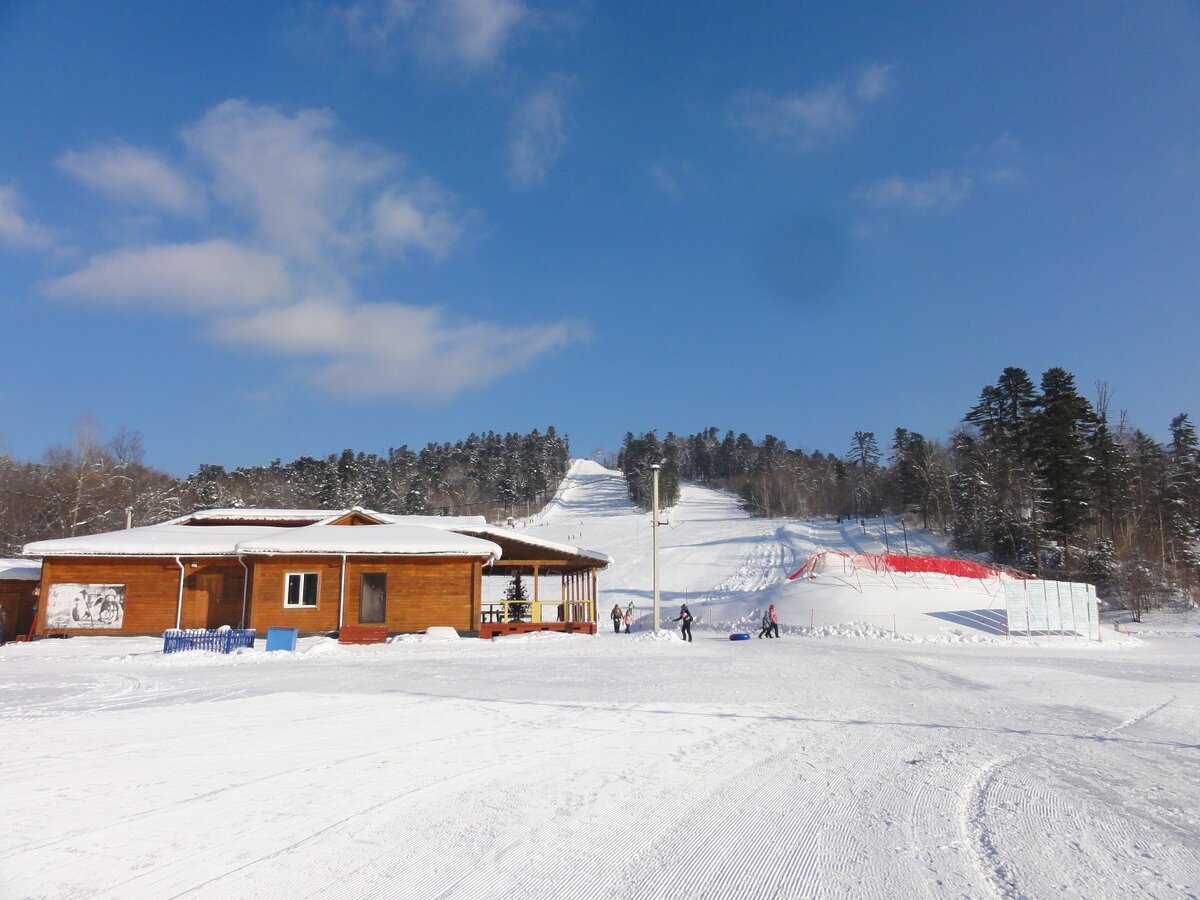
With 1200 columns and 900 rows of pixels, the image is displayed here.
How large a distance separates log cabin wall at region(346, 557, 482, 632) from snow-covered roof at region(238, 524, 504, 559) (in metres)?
0.62

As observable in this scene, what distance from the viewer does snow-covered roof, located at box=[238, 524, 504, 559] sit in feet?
80.7

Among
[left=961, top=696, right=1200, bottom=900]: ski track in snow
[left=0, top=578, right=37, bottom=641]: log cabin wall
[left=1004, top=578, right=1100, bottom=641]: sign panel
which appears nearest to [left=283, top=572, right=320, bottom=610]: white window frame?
[left=0, top=578, right=37, bottom=641]: log cabin wall

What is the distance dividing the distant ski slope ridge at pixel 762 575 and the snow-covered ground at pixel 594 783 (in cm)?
1584

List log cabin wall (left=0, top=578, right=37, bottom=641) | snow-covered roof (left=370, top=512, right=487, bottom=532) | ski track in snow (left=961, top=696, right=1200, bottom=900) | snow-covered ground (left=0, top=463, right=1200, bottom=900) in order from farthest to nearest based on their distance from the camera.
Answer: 1. snow-covered roof (left=370, top=512, right=487, bottom=532)
2. log cabin wall (left=0, top=578, right=37, bottom=641)
3. snow-covered ground (left=0, top=463, right=1200, bottom=900)
4. ski track in snow (left=961, top=696, right=1200, bottom=900)

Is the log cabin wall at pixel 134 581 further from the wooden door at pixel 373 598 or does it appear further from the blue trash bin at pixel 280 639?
the blue trash bin at pixel 280 639

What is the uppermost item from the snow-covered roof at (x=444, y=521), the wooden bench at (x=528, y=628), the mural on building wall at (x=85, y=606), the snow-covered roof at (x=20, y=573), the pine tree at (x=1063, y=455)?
the pine tree at (x=1063, y=455)

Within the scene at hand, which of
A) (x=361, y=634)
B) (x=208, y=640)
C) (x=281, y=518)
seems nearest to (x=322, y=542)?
(x=361, y=634)

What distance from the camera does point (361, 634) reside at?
2342cm

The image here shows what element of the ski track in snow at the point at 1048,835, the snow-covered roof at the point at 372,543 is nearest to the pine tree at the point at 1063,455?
the snow-covered roof at the point at 372,543

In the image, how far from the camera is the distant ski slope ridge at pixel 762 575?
32.4m

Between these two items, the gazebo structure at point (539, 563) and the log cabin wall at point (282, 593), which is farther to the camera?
the gazebo structure at point (539, 563)

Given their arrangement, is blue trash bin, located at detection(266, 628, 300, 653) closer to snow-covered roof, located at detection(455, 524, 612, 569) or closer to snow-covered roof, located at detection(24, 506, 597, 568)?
snow-covered roof, located at detection(24, 506, 597, 568)

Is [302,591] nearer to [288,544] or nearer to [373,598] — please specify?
[288,544]

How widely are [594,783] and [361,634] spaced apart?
59.3 feet
